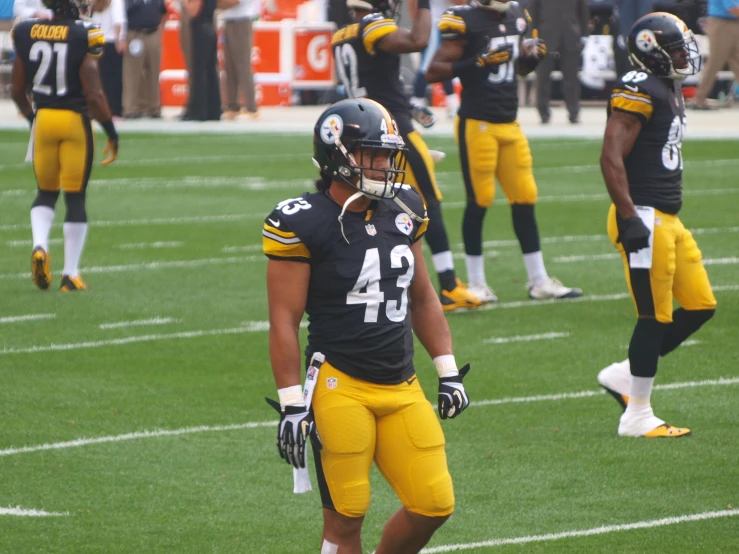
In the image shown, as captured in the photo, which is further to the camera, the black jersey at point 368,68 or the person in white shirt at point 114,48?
the person in white shirt at point 114,48

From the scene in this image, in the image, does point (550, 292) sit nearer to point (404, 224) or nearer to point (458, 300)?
point (458, 300)

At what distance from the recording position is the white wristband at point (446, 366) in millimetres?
4312

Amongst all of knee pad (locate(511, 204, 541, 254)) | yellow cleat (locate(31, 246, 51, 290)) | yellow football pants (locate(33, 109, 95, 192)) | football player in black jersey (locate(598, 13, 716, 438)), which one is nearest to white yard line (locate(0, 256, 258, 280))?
yellow cleat (locate(31, 246, 51, 290))

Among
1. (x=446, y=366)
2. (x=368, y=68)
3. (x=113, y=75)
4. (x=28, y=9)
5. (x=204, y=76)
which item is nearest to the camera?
(x=446, y=366)

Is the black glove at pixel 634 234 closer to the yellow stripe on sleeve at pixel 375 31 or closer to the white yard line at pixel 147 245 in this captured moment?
the yellow stripe on sleeve at pixel 375 31

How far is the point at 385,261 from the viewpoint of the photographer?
4191 millimetres

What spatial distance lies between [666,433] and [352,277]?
255cm

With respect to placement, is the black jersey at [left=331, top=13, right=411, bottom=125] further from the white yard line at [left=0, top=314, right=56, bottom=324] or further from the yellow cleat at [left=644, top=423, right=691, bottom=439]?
the yellow cleat at [left=644, top=423, right=691, bottom=439]

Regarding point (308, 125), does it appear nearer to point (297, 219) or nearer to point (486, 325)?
point (486, 325)

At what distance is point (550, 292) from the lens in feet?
30.6

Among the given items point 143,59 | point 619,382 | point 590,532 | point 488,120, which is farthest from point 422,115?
point 143,59

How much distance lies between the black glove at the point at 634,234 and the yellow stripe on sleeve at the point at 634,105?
0.47 metres

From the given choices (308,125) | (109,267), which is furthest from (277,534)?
(308,125)

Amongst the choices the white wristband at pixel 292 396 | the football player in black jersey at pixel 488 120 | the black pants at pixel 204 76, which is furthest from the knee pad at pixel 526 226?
the black pants at pixel 204 76
